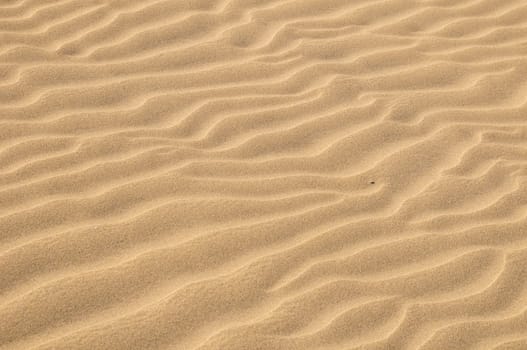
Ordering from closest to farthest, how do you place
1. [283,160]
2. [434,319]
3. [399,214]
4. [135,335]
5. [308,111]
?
[135,335] → [434,319] → [399,214] → [283,160] → [308,111]

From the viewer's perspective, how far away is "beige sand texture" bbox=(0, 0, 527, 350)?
2.66 metres

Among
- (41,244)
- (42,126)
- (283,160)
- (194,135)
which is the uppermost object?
(42,126)

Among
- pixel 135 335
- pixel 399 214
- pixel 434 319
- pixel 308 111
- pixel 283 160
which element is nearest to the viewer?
pixel 135 335

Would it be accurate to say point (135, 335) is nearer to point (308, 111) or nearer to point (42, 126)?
point (42, 126)

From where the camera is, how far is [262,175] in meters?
3.33

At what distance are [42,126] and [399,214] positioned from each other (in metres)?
1.82

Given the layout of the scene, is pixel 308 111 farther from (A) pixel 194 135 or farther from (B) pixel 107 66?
(B) pixel 107 66

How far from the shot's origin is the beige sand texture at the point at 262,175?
2.66 meters

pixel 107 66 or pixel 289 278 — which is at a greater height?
pixel 107 66

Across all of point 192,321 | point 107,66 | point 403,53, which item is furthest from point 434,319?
point 107,66

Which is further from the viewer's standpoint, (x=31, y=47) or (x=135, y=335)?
(x=31, y=47)

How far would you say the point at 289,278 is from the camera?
111 inches

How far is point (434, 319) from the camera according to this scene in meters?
2.71

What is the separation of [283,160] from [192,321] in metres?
1.09
